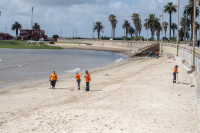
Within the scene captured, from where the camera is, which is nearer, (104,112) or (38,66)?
(104,112)

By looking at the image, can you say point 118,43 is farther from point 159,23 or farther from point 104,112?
point 104,112

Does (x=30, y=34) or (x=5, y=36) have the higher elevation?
(x=30, y=34)

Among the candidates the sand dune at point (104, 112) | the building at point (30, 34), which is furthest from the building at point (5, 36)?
the sand dune at point (104, 112)

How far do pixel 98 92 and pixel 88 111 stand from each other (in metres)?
5.02

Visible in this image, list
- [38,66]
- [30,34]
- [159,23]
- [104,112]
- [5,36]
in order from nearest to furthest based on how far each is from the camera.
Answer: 1. [104,112]
2. [38,66]
3. [159,23]
4. [30,34]
5. [5,36]

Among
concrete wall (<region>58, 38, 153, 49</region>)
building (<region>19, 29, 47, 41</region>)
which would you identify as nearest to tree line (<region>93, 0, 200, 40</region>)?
concrete wall (<region>58, 38, 153, 49</region>)

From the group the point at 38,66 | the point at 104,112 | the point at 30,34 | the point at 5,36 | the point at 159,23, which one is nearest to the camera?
the point at 104,112

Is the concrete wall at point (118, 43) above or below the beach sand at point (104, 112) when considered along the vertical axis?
above

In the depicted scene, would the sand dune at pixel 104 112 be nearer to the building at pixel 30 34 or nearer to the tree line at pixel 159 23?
the tree line at pixel 159 23

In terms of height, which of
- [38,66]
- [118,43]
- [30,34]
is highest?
[30,34]

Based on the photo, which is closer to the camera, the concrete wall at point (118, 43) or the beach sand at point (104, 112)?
the beach sand at point (104, 112)

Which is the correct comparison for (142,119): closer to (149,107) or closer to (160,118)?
(160,118)

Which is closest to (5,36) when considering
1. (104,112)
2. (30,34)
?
(30,34)

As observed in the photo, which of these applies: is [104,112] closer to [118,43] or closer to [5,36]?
[118,43]
